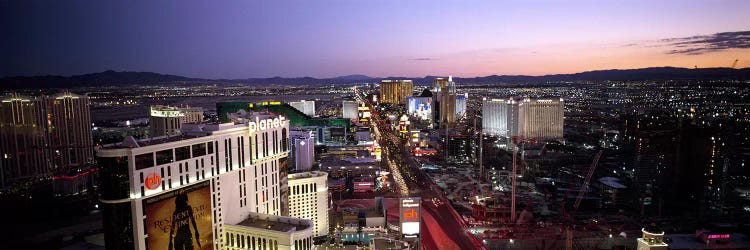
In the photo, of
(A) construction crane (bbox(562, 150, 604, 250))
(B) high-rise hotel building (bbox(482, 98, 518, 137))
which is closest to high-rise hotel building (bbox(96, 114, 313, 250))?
(A) construction crane (bbox(562, 150, 604, 250))

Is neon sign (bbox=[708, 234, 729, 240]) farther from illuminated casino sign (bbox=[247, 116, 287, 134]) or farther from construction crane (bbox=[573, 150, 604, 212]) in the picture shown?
illuminated casino sign (bbox=[247, 116, 287, 134])

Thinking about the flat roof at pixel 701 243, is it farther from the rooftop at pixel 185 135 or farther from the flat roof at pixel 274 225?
the rooftop at pixel 185 135

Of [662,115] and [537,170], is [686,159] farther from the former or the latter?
[537,170]

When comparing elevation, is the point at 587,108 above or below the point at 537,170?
above

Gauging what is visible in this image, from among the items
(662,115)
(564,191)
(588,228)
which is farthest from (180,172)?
(662,115)

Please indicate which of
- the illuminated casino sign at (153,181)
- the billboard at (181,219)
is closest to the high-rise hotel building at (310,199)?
the billboard at (181,219)

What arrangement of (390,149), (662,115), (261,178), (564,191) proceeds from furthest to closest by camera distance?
(390,149), (662,115), (564,191), (261,178)
